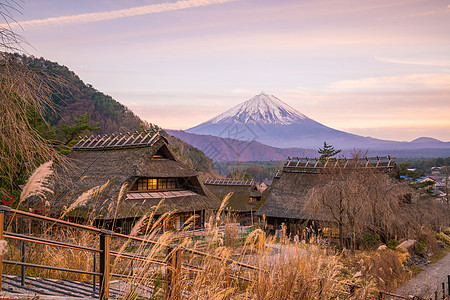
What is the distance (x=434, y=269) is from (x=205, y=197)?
37.5 feet

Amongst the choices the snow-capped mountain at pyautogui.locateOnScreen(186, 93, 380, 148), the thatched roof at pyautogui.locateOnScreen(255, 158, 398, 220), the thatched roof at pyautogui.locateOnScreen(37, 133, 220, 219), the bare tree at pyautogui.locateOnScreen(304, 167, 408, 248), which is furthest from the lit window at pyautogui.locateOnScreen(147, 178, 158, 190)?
the snow-capped mountain at pyautogui.locateOnScreen(186, 93, 380, 148)

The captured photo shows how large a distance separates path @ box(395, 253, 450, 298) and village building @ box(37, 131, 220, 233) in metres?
9.34

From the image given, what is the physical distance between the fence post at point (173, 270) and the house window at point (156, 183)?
609 inches

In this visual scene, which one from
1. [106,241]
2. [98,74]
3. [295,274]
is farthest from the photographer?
[98,74]

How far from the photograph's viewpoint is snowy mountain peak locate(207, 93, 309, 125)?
69.3 metres

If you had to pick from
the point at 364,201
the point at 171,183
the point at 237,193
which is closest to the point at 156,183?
the point at 171,183

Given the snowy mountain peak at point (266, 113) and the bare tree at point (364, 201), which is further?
the snowy mountain peak at point (266, 113)

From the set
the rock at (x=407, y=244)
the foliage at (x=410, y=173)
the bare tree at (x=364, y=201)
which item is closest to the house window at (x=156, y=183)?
the bare tree at (x=364, y=201)

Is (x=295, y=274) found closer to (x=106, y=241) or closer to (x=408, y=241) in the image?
(x=106, y=241)

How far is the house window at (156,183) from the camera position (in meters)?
18.7

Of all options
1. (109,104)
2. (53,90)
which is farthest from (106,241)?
(109,104)

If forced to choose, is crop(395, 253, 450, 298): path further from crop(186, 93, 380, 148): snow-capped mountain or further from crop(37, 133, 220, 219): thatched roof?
crop(186, 93, 380, 148): snow-capped mountain

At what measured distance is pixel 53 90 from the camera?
466 centimetres

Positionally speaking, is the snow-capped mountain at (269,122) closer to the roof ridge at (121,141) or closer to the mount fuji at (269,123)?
the mount fuji at (269,123)
